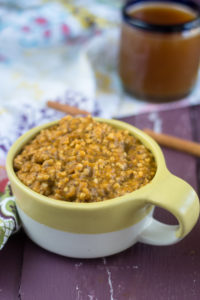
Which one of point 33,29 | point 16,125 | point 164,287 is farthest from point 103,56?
point 164,287

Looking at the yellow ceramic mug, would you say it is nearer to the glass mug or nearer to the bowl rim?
the bowl rim

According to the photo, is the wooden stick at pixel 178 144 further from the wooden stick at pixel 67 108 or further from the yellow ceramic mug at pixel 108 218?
the yellow ceramic mug at pixel 108 218

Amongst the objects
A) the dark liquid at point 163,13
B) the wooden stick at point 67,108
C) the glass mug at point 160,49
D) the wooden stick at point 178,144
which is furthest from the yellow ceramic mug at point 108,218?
the dark liquid at point 163,13

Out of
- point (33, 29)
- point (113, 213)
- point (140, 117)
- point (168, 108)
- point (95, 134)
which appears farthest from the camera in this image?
point (33, 29)

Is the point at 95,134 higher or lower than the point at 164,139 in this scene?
higher

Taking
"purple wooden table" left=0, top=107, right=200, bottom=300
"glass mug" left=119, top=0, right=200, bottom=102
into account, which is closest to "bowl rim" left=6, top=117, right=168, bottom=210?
"purple wooden table" left=0, top=107, right=200, bottom=300

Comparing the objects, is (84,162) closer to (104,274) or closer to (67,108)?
(104,274)

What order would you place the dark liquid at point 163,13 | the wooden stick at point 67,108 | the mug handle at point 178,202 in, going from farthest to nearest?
the dark liquid at point 163,13 → the wooden stick at point 67,108 → the mug handle at point 178,202

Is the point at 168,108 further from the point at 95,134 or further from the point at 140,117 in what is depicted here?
the point at 95,134
